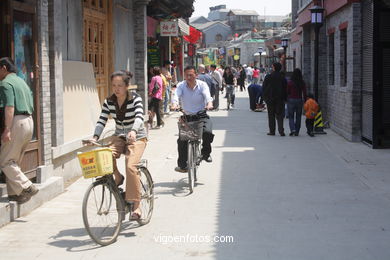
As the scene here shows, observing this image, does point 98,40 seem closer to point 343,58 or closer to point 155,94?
point 155,94

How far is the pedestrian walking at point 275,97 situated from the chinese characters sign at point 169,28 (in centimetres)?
720

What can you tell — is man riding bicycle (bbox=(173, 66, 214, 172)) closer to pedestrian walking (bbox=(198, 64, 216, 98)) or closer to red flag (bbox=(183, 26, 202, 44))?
pedestrian walking (bbox=(198, 64, 216, 98))

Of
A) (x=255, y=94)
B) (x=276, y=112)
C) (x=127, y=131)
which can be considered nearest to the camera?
(x=127, y=131)

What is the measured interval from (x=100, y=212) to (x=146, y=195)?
0.92m

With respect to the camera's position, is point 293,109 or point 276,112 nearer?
point 276,112

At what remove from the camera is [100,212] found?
6680 millimetres

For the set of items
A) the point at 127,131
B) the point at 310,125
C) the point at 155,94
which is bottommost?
the point at 310,125

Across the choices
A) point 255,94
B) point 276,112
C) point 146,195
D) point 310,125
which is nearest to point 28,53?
point 146,195

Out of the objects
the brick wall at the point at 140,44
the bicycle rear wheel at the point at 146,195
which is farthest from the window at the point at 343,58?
the bicycle rear wheel at the point at 146,195

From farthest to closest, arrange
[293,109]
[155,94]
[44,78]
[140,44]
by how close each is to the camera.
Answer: [155,94], [140,44], [293,109], [44,78]

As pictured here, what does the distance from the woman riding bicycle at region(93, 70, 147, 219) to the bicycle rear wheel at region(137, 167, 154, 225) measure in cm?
30

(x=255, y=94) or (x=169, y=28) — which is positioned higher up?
(x=169, y=28)

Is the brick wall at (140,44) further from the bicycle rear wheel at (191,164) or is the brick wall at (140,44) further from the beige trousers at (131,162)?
the beige trousers at (131,162)

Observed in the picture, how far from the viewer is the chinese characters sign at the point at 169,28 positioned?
23422 mm
